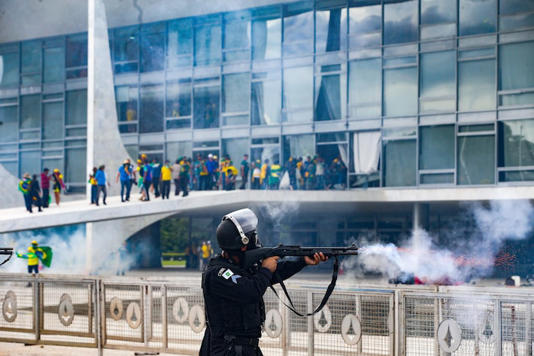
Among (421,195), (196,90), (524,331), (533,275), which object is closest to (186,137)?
(196,90)

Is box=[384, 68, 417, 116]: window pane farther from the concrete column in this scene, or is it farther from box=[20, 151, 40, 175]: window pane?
box=[20, 151, 40, 175]: window pane

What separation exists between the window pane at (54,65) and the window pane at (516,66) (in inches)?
785

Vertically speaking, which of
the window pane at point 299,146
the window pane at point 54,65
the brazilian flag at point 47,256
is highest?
the window pane at point 54,65

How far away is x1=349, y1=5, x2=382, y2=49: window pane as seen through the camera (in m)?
28.7

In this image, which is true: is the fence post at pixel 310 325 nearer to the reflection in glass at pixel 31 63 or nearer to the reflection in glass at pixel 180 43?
the reflection in glass at pixel 180 43

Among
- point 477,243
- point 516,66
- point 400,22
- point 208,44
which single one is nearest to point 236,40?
point 208,44

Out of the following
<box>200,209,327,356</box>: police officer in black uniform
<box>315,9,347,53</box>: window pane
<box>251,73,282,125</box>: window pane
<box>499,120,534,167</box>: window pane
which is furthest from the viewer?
<box>251,73,282,125</box>: window pane

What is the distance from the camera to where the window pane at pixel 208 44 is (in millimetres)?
31984

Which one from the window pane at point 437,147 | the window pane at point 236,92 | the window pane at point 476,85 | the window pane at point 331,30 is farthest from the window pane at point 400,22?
the window pane at point 236,92

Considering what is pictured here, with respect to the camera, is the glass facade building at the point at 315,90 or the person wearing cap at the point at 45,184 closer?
the person wearing cap at the point at 45,184

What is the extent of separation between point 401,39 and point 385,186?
18.2 feet

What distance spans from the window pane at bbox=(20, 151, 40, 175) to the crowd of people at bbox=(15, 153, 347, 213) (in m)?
8.60

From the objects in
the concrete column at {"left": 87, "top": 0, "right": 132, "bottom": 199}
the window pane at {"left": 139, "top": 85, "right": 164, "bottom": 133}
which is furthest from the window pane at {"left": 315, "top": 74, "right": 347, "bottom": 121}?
the concrete column at {"left": 87, "top": 0, "right": 132, "bottom": 199}

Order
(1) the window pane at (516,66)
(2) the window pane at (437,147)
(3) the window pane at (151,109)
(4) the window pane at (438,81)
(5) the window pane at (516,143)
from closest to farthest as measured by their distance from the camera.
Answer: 1. (5) the window pane at (516,143)
2. (1) the window pane at (516,66)
3. (4) the window pane at (438,81)
4. (2) the window pane at (437,147)
5. (3) the window pane at (151,109)
